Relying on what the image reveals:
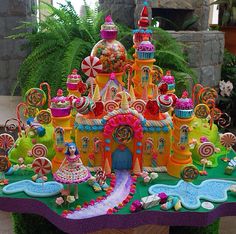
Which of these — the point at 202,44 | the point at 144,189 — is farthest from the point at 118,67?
the point at 202,44

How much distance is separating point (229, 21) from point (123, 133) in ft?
8.85

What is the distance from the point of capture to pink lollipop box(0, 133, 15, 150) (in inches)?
70.3

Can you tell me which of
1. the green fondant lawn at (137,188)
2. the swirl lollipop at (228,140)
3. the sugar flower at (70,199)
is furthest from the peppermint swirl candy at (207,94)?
the sugar flower at (70,199)

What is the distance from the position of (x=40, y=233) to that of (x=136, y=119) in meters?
0.81

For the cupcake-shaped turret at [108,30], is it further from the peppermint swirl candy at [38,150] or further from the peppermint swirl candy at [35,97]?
the peppermint swirl candy at [38,150]

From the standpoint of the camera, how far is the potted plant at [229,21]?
3738 millimetres

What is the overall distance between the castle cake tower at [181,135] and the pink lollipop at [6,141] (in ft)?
2.50

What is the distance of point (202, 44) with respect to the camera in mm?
3045

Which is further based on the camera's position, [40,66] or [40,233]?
[40,66]

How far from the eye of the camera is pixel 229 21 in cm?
383

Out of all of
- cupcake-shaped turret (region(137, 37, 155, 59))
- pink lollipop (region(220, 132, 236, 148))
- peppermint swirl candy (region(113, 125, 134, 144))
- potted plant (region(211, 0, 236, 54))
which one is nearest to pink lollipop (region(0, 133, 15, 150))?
peppermint swirl candy (region(113, 125, 134, 144))

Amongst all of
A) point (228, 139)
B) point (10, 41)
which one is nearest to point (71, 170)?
point (228, 139)

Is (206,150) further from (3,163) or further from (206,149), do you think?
(3,163)

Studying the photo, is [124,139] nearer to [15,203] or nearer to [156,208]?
[156,208]
